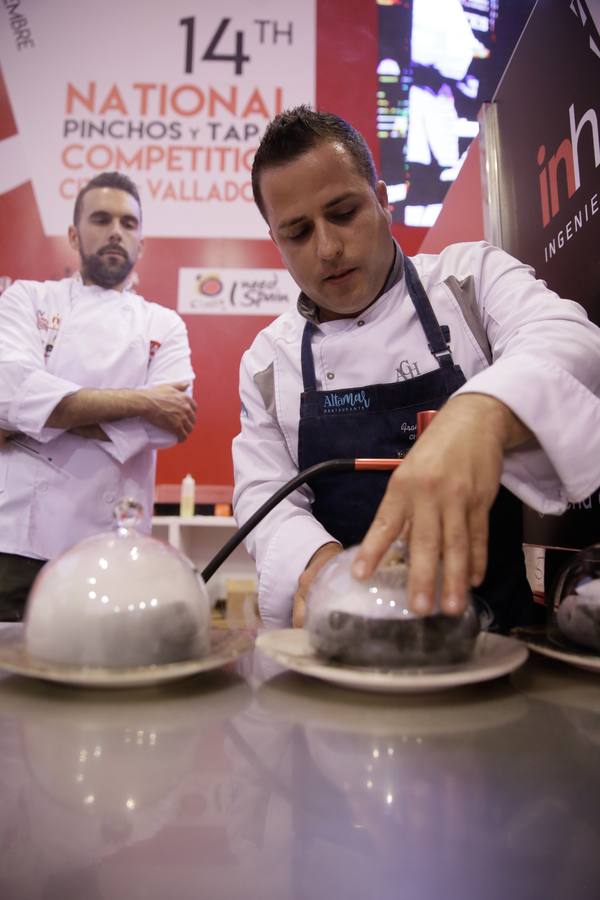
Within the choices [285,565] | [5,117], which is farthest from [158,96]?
[285,565]

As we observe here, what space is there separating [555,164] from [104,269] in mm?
1563

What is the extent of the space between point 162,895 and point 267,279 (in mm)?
3470

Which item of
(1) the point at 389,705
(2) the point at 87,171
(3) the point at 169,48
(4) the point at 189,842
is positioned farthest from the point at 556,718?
(3) the point at 169,48

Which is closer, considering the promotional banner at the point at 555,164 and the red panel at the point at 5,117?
the promotional banner at the point at 555,164

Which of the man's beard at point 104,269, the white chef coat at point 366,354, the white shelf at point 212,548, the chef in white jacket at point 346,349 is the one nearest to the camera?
the white chef coat at point 366,354

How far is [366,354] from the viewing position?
46.4 inches

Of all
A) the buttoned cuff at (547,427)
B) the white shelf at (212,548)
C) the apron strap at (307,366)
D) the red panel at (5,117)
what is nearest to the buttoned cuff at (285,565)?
the apron strap at (307,366)

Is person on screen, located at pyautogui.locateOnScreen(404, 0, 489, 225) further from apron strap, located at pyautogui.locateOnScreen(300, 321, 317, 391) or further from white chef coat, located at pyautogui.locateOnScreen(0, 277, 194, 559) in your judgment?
apron strap, located at pyautogui.locateOnScreen(300, 321, 317, 391)

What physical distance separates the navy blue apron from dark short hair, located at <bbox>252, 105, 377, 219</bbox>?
0.31 m

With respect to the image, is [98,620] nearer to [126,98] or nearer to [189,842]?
[189,842]

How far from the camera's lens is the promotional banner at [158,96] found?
11.8 feet

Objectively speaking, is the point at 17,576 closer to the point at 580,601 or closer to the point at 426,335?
the point at 426,335

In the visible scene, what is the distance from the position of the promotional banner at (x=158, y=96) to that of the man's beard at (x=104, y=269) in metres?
1.29

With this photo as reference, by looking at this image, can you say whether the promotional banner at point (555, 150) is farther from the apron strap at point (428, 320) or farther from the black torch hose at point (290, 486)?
the black torch hose at point (290, 486)
